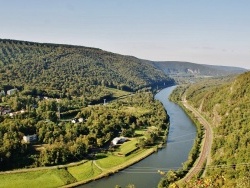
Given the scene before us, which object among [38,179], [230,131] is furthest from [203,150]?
[38,179]

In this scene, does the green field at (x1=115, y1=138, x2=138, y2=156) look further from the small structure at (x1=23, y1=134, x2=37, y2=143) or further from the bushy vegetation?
the small structure at (x1=23, y1=134, x2=37, y2=143)

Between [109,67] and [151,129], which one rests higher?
[109,67]

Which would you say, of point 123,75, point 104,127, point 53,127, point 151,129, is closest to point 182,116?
point 151,129

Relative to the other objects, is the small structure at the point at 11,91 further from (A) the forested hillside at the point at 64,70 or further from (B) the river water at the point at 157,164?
(B) the river water at the point at 157,164

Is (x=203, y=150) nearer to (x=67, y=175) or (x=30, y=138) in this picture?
(x=67, y=175)

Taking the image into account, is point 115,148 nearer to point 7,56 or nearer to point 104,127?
point 104,127

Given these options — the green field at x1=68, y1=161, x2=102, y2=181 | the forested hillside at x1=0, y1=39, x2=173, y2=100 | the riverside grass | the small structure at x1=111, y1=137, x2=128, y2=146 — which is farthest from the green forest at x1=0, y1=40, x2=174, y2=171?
the green field at x1=68, y1=161, x2=102, y2=181

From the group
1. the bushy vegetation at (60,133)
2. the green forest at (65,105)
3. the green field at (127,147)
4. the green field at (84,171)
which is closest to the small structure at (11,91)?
the green forest at (65,105)
